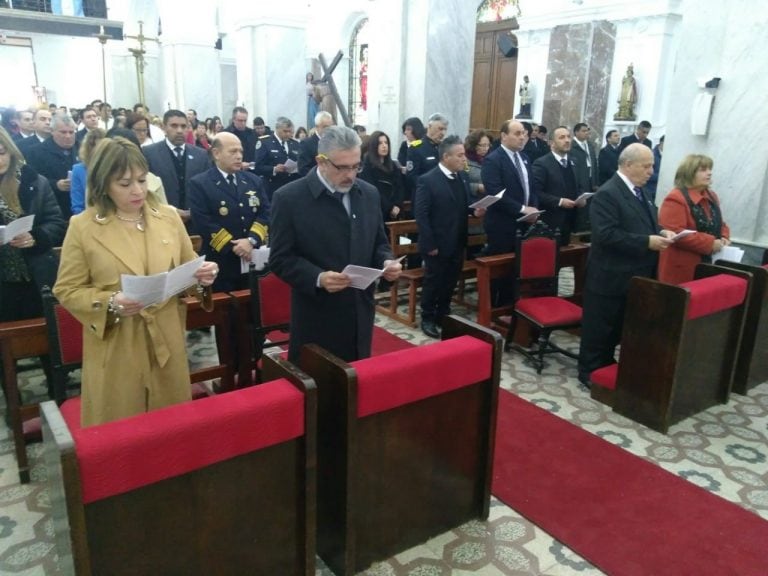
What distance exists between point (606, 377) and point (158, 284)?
2966mm

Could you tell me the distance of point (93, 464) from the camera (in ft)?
5.55

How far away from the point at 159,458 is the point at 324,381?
27.0 inches

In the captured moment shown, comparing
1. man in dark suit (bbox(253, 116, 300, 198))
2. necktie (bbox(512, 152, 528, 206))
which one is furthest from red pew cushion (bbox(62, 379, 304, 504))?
man in dark suit (bbox(253, 116, 300, 198))

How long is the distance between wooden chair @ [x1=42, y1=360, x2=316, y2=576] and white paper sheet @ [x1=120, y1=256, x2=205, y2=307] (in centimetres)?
47

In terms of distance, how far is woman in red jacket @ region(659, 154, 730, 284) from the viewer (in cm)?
434

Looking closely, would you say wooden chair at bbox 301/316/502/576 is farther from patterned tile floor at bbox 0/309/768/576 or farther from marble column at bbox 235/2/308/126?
marble column at bbox 235/2/308/126

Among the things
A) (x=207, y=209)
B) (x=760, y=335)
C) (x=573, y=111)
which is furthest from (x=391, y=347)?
(x=573, y=111)

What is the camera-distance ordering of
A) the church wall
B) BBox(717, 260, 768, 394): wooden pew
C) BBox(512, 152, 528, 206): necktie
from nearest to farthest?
BBox(717, 260, 768, 394): wooden pew < the church wall < BBox(512, 152, 528, 206): necktie

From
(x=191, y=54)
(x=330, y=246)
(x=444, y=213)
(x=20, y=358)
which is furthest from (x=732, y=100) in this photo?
(x=191, y=54)

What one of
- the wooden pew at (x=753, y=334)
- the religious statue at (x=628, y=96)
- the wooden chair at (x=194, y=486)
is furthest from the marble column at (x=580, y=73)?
the wooden chair at (x=194, y=486)

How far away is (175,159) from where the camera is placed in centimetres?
525

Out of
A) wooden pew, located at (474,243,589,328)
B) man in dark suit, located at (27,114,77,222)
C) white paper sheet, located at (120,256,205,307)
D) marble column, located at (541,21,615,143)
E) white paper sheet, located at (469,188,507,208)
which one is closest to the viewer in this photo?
white paper sheet, located at (120,256,205,307)

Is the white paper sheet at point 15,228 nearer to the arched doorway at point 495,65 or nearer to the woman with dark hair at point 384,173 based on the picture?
the woman with dark hair at point 384,173

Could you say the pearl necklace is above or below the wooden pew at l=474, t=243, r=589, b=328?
above
